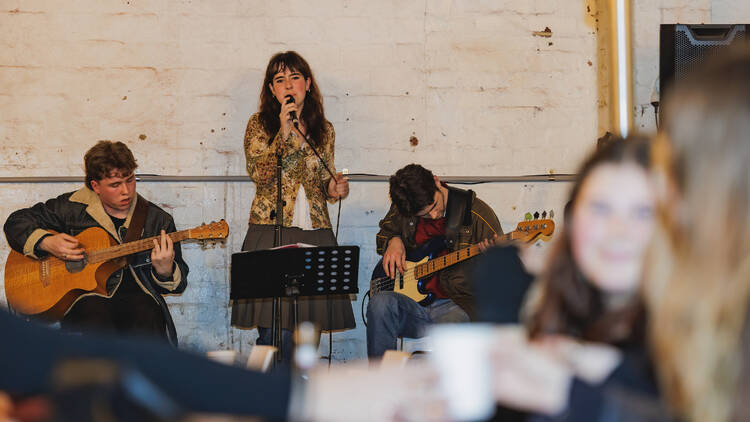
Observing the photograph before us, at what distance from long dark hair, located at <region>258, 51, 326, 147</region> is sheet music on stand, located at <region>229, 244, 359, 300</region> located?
0.91 meters

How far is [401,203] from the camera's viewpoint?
4.17 metres

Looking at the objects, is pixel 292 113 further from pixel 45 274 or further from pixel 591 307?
pixel 591 307

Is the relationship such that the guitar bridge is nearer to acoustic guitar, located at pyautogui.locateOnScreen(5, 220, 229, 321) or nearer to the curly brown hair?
acoustic guitar, located at pyautogui.locateOnScreen(5, 220, 229, 321)

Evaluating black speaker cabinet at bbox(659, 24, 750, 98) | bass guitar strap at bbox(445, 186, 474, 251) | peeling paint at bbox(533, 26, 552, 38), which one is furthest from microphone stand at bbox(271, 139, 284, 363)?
black speaker cabinet at bbox(659, 24, 750, 98)

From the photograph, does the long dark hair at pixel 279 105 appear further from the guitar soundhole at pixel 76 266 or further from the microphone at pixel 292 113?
the guitar soundhole at pixel 76 266

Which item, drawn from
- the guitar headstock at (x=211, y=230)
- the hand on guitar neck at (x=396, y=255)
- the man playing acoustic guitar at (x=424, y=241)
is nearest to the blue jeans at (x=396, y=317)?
the man playing acoustic guitar at (x=424, y=241)

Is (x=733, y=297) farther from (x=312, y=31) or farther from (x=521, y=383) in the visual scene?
(x=312, y=31)

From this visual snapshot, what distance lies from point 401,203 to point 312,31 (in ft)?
4.40

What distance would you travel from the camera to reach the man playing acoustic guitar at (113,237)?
3.80m

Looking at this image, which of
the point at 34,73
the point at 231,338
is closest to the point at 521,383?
the point at 231,338

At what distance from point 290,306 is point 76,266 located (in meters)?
1.08

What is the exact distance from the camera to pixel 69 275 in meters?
3.89

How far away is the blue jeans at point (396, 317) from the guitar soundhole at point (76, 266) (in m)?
1.46

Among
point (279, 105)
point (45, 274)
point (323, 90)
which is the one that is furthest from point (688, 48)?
point (45, 274)
